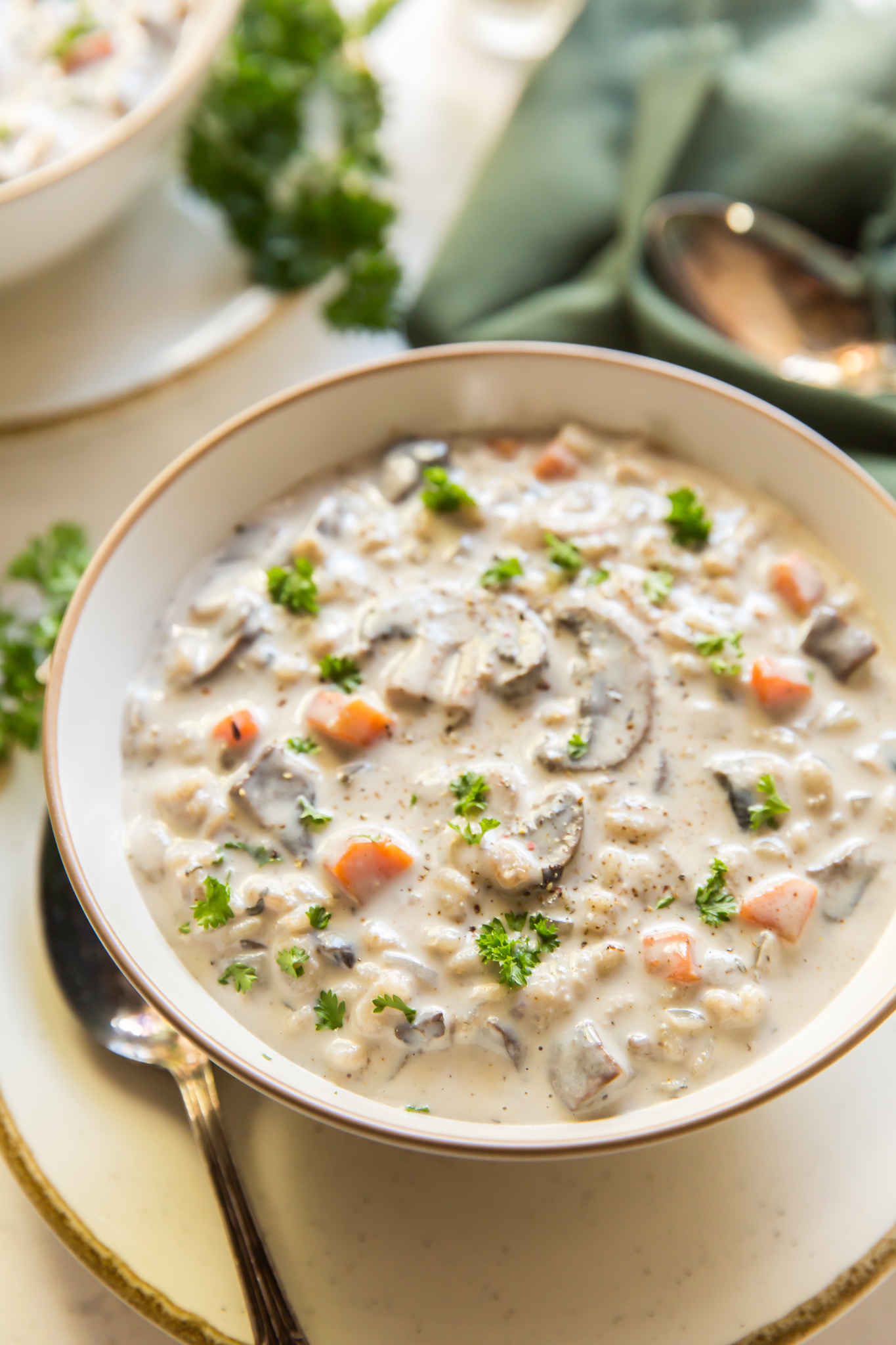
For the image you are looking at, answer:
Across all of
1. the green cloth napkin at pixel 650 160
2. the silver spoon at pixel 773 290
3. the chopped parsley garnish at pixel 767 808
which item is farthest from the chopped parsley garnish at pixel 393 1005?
the silver spoon at pixel 773 290

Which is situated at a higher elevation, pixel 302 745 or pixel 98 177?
pixel 98 177

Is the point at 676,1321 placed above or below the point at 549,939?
below

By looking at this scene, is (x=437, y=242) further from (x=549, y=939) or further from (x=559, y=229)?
(x=549, y=939)

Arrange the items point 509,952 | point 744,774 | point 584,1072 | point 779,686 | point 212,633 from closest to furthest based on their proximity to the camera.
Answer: point 584,1072 < point 509,952 < point 744,774 < point 779,686 < point 212,633

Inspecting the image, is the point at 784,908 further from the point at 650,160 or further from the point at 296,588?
the point at 650,160

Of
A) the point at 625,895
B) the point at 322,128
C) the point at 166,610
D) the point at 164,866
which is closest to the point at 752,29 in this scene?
the point at 322,128

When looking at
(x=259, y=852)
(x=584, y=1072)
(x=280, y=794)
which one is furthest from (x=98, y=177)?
(x=584, y=1072)

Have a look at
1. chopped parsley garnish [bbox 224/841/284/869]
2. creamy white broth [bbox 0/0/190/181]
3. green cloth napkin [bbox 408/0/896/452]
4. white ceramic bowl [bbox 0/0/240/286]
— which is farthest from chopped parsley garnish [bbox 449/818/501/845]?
creamy white broth [bbox 0/0/190/181]
